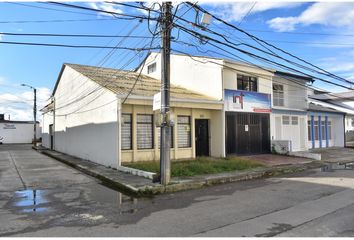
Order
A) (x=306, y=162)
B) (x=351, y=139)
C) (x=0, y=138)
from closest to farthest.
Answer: (x=306, y=162) < (x=351, y=139) < (x=0, y=138)

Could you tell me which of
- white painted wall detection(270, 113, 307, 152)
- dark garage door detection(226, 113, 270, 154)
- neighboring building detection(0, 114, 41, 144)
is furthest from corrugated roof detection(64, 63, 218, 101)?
neighboring building detection(0, 114, 41, 144)

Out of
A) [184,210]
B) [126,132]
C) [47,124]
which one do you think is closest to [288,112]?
[126,132]

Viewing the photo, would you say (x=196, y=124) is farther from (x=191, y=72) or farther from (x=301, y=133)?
(x=301, y=133)

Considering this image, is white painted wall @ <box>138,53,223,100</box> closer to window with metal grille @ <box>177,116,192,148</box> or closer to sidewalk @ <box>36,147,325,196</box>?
window with metal grille @ <box>177,116,192,148</box>

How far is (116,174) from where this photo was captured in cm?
1309

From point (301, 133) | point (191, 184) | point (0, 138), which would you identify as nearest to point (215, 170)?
point (191, 184)

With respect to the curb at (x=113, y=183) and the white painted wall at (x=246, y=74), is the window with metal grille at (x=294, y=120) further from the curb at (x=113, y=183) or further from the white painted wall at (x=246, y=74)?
the curb at (x=113, y=183)

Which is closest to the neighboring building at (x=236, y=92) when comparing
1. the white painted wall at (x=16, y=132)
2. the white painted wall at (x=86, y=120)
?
the white painted wall at (x=86, y=120)

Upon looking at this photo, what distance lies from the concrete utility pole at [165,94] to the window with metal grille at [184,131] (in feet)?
21.5

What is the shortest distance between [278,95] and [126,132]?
12642 millimetres

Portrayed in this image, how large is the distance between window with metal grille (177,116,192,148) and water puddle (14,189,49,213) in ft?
28.5

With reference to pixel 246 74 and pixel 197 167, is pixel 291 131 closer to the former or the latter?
pixel 246 74

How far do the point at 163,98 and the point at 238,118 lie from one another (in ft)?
30.2

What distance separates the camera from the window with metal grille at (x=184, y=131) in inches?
688
